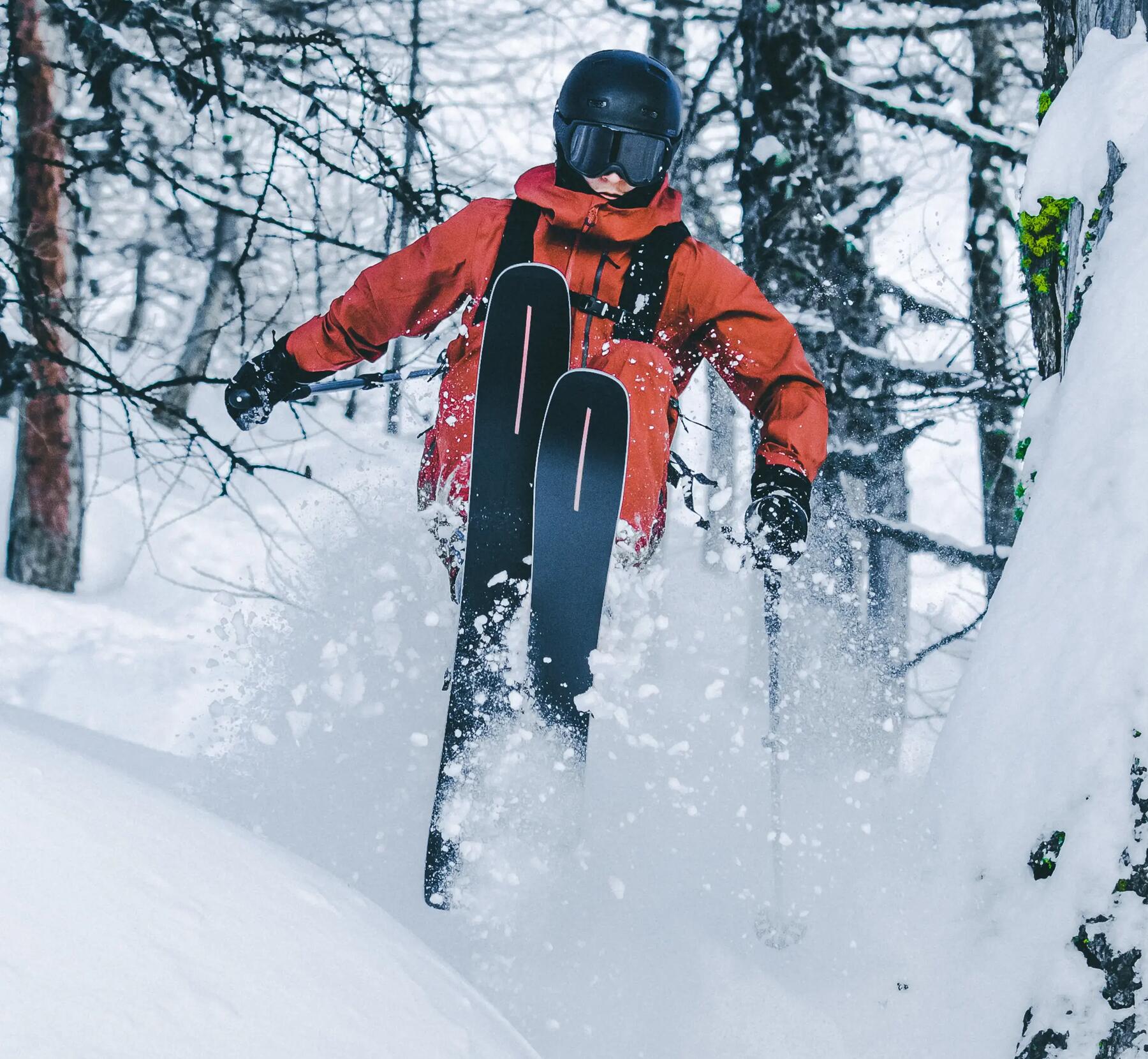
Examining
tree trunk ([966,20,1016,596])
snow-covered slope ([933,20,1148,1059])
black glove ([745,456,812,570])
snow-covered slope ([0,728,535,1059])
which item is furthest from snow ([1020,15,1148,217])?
tree trunk ([966,20,1016,596])

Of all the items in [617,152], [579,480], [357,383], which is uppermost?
[617,152]

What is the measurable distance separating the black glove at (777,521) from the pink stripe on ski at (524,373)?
0.73 m

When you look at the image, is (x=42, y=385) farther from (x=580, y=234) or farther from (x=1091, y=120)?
(x=1091, y=120)

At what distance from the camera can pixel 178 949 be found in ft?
4.65

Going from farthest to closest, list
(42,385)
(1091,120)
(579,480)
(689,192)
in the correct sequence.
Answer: (689,192) → (42,385) → (579,480) → (1091,120)

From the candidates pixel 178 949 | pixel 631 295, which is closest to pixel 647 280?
pixel 631 295

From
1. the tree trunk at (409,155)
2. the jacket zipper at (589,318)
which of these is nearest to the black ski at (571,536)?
the jacket zipper at (589,318)

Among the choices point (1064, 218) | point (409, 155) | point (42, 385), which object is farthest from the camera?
point (409, 155)

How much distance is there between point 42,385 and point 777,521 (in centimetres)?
533

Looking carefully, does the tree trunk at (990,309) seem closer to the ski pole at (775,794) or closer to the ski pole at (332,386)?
the ski pole at (775,794)

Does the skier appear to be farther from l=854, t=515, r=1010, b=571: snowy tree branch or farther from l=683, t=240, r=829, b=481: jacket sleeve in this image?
l=854, t=515, r=1010, b=571: snowy tree branch

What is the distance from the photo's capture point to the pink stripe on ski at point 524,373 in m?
2.85

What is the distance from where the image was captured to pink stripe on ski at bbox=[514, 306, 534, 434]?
2.85 metres

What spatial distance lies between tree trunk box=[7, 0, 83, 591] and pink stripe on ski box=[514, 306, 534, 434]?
11.2 feet
